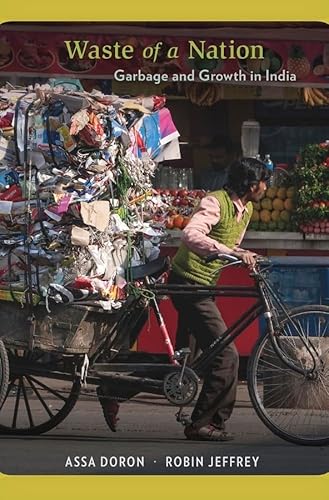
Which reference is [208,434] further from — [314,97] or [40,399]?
[314,97]

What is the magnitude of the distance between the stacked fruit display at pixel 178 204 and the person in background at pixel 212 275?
101mm

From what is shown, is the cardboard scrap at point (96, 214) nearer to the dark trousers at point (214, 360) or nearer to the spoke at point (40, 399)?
the dark trousers at point (214, 360)

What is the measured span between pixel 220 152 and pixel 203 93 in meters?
0.52

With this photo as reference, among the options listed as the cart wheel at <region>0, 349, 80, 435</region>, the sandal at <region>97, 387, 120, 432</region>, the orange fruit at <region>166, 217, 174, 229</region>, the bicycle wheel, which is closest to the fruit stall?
the orange fruit at <region>166, 217, 174, 229</region>

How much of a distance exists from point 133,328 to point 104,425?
0.46 meters

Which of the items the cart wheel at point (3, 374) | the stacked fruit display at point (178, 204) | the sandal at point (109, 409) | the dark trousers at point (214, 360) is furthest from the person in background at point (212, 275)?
the cart wheel at point (3, 374)

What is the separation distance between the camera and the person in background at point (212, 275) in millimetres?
5613

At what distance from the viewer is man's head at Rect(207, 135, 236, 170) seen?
5934 mm

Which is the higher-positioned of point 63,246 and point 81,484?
point 63,246

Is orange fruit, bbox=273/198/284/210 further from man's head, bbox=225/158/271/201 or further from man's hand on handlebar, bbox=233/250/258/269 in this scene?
man's hand on handlebar, bbox=233/250/258/269

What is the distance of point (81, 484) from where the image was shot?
17.1 feet

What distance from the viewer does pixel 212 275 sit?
568 centimetres

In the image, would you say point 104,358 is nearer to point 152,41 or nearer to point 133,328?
point 133,328

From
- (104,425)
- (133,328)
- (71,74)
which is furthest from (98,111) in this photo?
(104,425)
